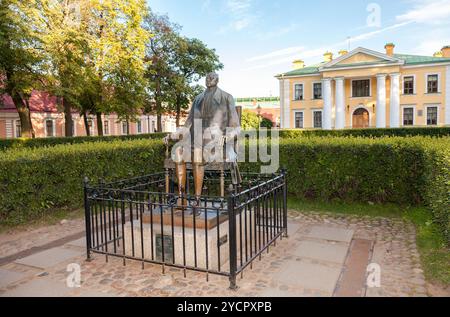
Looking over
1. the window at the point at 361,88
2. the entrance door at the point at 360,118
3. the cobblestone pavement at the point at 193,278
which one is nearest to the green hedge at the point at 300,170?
the cobblestone pavement at the point at 193,278

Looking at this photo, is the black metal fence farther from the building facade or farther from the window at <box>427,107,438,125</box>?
the window at <box>427,107,438,125</box>

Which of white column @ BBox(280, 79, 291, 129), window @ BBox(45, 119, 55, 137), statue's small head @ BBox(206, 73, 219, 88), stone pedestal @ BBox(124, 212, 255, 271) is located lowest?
stone pedestal @ BBox(124, 212, 255, 271)

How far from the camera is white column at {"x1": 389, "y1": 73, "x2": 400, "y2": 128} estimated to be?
107 feet

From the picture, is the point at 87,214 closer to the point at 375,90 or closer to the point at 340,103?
the point at 340,103

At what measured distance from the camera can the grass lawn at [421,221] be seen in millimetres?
4238

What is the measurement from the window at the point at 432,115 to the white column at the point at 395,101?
3.16m

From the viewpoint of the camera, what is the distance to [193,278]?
4.22 m

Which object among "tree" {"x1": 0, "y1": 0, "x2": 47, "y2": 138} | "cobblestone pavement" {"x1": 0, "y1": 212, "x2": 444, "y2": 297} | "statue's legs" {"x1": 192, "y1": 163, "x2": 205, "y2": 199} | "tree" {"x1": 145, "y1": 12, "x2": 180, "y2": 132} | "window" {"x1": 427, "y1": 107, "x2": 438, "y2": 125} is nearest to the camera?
"cobblestone pavement" {"x1": 0, "y1": 212, "x2": 444, "y2": 297}

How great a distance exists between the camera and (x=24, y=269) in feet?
15.2

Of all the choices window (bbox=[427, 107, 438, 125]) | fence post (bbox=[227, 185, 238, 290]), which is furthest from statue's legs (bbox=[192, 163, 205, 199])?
window (bbox=[427, 107, 438, 125])

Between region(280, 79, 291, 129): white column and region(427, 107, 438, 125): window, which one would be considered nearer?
region(427, 107, 438, 125): window

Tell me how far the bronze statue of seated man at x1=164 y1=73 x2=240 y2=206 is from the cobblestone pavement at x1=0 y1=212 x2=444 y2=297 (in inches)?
→ 49.7

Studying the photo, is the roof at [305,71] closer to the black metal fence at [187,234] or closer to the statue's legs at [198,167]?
the black metal fence at [187,234]
